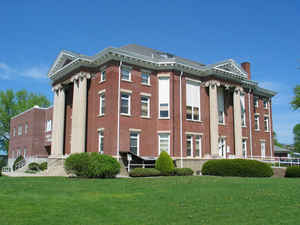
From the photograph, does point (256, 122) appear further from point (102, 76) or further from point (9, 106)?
point (9, 106)

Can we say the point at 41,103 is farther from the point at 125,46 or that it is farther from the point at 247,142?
the point at 247,142

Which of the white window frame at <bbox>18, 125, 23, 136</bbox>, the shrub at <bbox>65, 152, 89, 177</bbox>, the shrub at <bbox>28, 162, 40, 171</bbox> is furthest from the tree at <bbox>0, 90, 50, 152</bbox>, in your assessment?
the shrub at <bbox>65, 152, 89, 177</bbox>

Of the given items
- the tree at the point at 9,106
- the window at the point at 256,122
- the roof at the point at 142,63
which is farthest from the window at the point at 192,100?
the tree at the point at 9,106

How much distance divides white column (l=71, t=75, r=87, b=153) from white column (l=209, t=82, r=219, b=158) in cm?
1249

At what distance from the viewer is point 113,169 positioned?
2188cm

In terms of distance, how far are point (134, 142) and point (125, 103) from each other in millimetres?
3607

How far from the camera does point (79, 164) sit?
21703 millimetres

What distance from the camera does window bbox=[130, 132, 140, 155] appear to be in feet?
90.8

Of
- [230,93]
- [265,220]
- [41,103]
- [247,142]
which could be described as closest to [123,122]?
[230,93]

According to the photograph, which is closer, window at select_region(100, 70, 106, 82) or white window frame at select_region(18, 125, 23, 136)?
window at select_region(100, 70, 106, 82)

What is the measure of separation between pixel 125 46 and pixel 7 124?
48770mm

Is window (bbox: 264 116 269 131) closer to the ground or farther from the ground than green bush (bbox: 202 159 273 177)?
farther from the ground

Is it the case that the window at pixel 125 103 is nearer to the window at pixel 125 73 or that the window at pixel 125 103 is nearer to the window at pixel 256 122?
the window at pixel 125 73

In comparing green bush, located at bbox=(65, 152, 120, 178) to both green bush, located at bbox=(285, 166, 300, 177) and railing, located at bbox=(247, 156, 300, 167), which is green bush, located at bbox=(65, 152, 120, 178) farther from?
railing, located at bbox=(247, 156, 300, 167)
